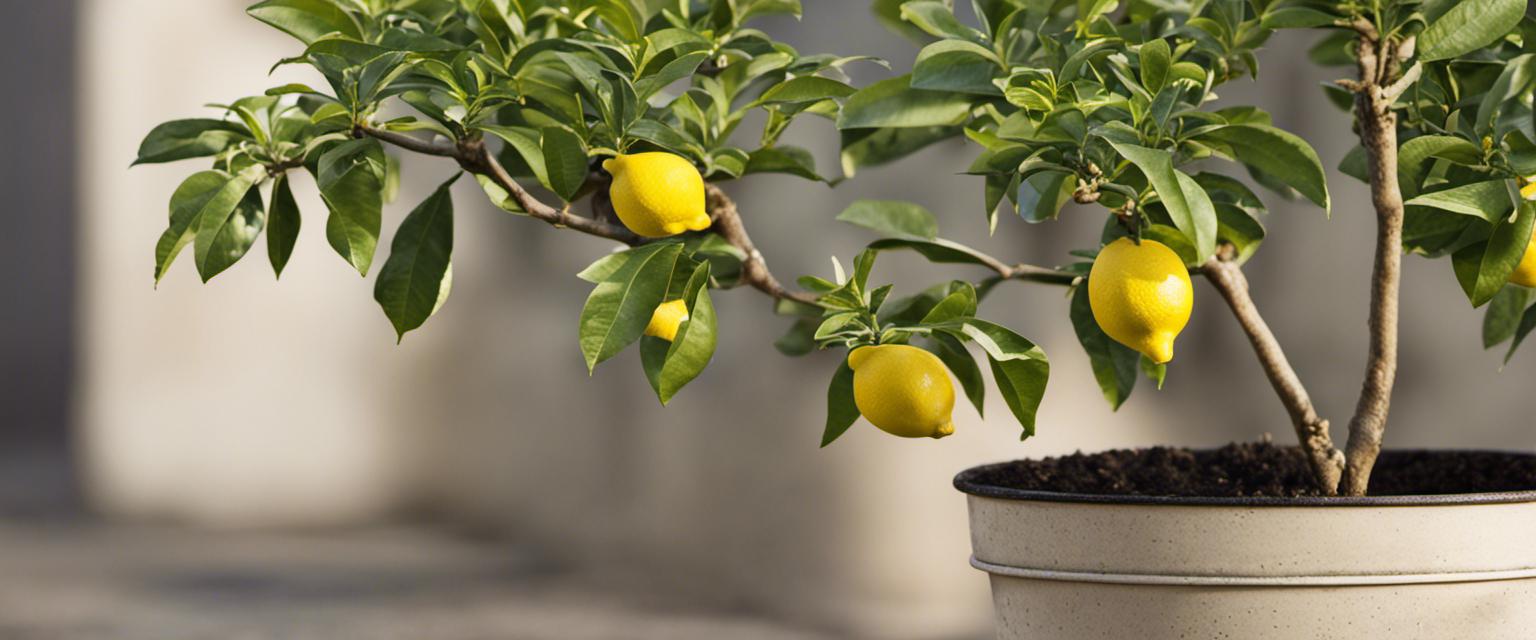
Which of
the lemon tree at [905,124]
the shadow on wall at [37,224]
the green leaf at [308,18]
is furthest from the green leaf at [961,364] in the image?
the shadow on wall at [37,224]

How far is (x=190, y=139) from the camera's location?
943 mm

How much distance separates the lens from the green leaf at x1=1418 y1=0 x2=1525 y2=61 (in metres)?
0.85

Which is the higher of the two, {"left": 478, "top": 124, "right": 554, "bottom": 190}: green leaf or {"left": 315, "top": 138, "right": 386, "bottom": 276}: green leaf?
{"left": 478, "top": 124, "right": 554, "bottom": 190}: green leaf

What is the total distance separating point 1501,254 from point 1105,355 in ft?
0.94

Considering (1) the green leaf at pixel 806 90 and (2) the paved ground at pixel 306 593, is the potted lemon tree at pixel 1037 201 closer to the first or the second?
(1) the green leaf at pixel 806 90

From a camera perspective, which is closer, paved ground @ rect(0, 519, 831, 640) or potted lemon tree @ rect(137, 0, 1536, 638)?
potted lemon tree @ rect(137, 0, 1536, 638)

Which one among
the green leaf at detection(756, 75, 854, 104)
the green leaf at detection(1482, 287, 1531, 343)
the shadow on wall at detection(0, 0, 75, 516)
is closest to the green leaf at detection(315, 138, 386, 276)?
the green leaf at detection(756, 75, 854, 104)

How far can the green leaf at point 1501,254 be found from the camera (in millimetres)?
867

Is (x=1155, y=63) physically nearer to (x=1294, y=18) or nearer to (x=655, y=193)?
(x=1294, y=18)

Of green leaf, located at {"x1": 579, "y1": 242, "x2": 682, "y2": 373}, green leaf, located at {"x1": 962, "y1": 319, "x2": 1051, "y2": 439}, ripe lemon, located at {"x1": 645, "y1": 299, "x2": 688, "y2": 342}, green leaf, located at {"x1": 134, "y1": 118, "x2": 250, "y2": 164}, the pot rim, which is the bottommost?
the pot rim

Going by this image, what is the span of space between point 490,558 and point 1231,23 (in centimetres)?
187

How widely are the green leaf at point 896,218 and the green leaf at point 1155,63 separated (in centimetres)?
25

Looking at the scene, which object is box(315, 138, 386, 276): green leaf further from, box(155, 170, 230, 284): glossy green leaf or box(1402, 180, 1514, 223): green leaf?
box(1402, 180, 1514, 223): green leaf

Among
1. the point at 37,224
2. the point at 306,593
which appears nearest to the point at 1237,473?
the point at 306,593
